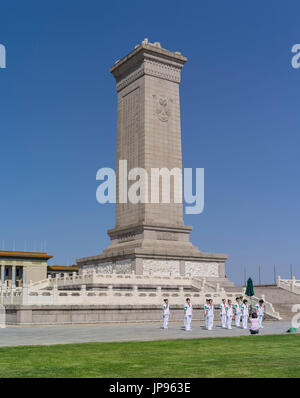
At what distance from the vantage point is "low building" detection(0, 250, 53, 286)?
72.4 meters

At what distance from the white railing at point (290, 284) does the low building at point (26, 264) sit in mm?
43356

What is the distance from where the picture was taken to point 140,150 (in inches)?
1759

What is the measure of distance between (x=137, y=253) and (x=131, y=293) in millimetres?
12355

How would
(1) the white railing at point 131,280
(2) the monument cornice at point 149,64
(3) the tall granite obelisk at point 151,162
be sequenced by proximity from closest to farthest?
(1) the white railing at point 131,280 < (3) the tall granite obelisk at point 151,162 < (2) the monument cornice at point 149,64

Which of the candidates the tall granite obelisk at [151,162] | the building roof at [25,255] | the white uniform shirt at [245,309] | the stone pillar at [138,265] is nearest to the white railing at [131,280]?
the stone pillar at [138,265]

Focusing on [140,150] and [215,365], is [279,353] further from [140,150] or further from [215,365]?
[140,150]

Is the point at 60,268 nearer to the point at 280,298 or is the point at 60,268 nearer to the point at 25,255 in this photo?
the point at 25,255

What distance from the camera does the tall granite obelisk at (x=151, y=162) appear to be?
4184 cm

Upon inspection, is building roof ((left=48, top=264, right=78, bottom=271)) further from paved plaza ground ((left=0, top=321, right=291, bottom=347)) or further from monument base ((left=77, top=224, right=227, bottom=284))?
paved plaza ground ((left=0, top=321, right=291, bottom=347))

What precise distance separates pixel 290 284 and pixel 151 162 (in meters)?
15.5

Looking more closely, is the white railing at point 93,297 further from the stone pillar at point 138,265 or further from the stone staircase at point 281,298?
the stone pillar at point 138,265
